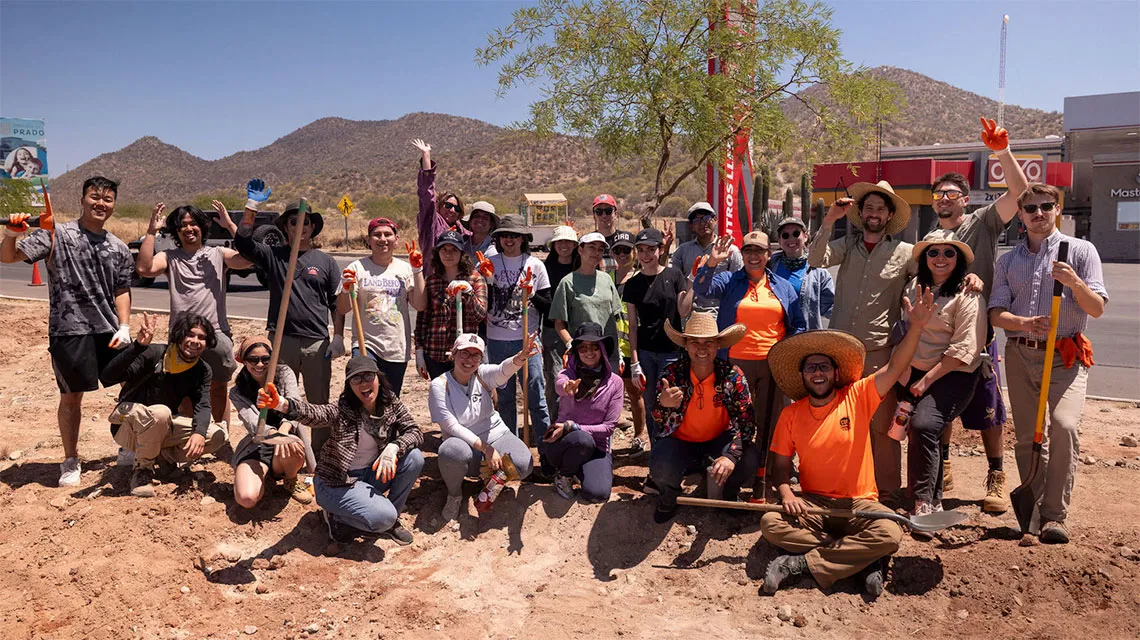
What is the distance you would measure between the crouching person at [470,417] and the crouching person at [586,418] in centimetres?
30

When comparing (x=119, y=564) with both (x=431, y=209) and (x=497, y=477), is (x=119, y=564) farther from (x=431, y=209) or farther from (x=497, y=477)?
(x=431, y=209)

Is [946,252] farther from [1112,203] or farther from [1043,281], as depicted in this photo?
[1112,203]

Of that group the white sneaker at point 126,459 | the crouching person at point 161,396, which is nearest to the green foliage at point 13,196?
the white sneaker at point 126,459

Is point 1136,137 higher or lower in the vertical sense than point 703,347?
higher

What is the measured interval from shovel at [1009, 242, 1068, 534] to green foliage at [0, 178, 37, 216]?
80.4ft

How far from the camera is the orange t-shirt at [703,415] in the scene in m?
5.44

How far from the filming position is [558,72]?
833cm

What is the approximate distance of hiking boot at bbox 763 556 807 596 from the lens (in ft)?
15.5

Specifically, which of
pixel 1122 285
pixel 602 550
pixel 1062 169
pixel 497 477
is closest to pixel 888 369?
pixel 602 550

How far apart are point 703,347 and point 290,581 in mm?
3084

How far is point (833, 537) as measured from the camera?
488 cm

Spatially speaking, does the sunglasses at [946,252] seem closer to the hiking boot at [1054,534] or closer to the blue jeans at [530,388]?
the hiking boot at [1054,534]

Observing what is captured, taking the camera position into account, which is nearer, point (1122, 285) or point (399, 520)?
point (399, 520)

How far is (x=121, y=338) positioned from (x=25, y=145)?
60946 millimetres
